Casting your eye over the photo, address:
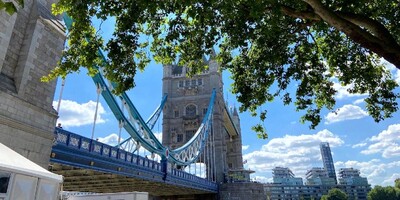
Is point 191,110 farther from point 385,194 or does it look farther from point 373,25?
point 385,194

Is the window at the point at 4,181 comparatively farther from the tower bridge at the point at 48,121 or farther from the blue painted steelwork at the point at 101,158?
the blue painted steelwork at the point at 101,158

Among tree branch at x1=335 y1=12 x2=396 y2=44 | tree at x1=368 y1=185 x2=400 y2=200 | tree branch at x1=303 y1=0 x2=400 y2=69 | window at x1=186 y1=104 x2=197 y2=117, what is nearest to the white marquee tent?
tree branch at x1=303 y1=0 x2=400 y2=69

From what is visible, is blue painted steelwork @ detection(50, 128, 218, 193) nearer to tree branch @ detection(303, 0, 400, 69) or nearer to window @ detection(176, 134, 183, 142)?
tree branch @ detection(303, 0, 400, 69)

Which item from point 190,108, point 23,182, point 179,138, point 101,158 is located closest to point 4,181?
point 23,182

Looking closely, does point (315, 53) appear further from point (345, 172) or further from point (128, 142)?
point (345, 172)

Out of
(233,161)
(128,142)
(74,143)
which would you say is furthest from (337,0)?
(233,161)

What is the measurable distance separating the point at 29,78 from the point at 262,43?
781cm

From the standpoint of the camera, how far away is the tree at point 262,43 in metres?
7.46

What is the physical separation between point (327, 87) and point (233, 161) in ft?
199

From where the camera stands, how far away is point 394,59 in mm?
6805

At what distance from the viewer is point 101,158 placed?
17969 mm

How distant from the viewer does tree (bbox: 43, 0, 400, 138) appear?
24.5ft

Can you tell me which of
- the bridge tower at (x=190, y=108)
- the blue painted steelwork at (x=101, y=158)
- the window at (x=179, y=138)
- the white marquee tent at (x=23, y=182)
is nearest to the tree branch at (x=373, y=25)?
the white marquee tent at (x=23, y=182)

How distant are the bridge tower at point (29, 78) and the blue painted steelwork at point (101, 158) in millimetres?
2586
